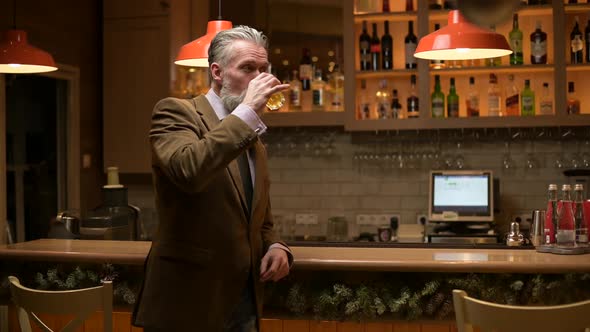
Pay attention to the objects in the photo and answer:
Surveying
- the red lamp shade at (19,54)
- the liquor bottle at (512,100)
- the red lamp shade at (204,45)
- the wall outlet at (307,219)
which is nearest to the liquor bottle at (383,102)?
the liquor bottle at (512,100)

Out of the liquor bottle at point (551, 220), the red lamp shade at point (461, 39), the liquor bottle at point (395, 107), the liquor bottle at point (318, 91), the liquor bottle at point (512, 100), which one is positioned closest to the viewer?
the liquor bottle at point (551, 220)

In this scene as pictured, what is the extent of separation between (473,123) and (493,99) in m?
0.27

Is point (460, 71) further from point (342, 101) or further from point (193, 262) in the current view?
point (193, 262)

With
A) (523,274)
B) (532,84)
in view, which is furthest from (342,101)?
(523,274)

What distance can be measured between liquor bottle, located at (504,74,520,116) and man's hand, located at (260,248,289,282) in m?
3.42

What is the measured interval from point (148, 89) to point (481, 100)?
2.50 meters

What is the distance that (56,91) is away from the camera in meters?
5.86

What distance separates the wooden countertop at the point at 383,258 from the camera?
2.58 metres

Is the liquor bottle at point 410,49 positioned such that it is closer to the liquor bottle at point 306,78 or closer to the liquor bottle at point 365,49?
the liquor bottle at point 365,49

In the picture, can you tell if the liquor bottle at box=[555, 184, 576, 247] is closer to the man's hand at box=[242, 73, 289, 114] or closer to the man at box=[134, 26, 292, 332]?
the man at box=[134, 26, 292, 332]

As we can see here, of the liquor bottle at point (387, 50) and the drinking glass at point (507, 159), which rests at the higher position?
the liquor bottle at point (387, 50)

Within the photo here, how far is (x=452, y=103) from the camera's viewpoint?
17.8 feet

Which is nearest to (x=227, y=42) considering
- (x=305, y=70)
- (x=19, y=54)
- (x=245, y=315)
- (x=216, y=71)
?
(x=216, y=71)

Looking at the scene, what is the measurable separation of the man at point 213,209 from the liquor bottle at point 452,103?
10.9 feet
